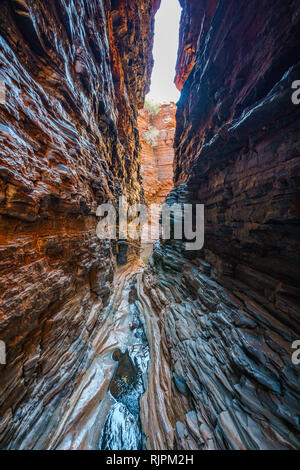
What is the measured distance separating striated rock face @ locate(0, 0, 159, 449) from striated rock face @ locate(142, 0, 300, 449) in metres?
2.59

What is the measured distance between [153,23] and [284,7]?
18.7m

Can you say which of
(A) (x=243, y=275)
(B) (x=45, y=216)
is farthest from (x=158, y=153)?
(A) (x=243, y=275)

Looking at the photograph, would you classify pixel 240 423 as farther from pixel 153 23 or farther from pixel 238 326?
pixel 153 23

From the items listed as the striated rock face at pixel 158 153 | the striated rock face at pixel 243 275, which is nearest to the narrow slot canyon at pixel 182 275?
the striated rock face at pixel 243 275

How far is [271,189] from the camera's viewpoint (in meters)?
3.10

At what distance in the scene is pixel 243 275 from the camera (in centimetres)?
389

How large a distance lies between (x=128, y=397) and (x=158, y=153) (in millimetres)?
30934

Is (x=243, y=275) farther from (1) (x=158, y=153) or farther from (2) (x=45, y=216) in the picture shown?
(1) (x=158, y=153)

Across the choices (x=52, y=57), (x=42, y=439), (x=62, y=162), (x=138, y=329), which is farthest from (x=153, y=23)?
(x=42, y=439)

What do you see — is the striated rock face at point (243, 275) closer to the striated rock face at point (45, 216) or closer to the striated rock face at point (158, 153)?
the striated rock face at point (45, 216)

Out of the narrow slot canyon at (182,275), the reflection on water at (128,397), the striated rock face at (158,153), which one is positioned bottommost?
the reflection on water at (128,397)

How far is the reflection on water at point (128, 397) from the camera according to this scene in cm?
328

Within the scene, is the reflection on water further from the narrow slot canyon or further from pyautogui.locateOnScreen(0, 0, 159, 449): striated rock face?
pyautogui.locateOnScreen(0, 0, 159, 449): striated rock face

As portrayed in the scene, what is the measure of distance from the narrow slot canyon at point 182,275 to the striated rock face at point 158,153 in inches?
743
